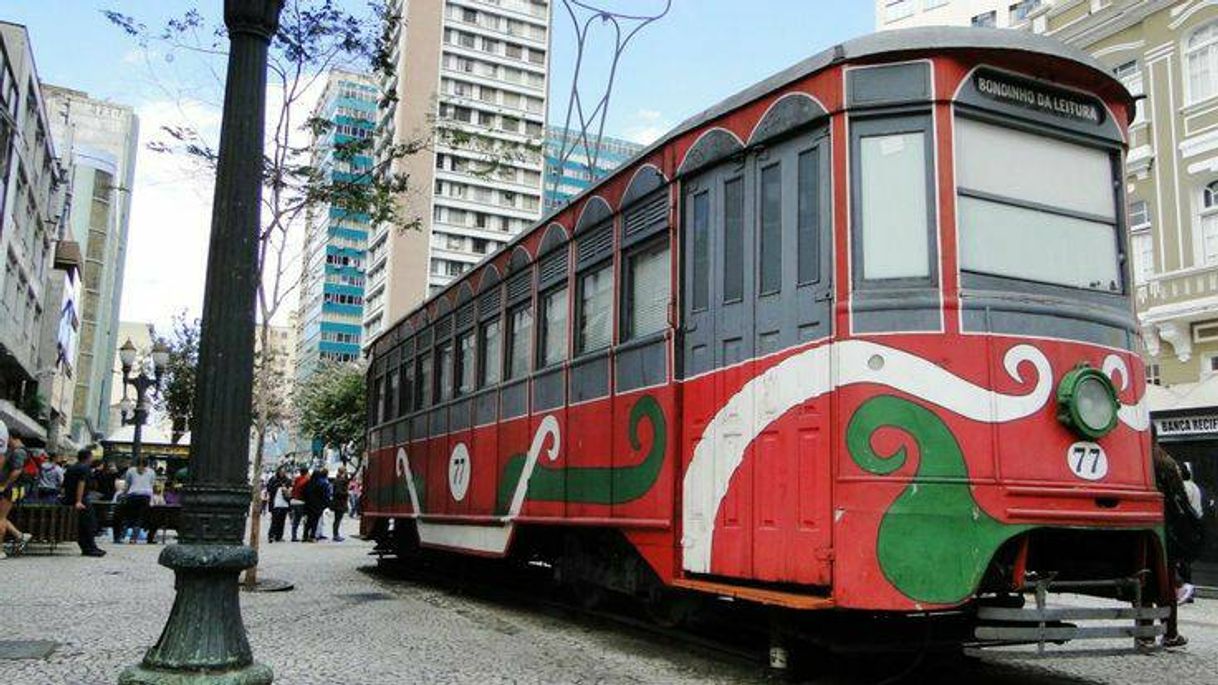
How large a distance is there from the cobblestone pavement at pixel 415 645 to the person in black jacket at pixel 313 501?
391 inches

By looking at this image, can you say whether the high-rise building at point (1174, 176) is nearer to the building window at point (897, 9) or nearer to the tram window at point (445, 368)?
the tram window at point (445, 368)

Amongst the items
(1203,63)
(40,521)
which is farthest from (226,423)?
(1203,63)

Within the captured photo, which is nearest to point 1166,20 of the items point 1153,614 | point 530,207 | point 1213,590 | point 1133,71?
point 1133,71

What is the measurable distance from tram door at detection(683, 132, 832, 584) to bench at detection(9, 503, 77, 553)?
41.6 feet

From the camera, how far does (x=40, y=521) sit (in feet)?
51.4

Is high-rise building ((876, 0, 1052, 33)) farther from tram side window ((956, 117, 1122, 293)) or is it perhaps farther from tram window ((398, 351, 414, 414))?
tram side window ((956, 117, 1122, 293))

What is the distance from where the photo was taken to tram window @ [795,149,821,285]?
236 inches

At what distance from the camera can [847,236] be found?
5.78 metres

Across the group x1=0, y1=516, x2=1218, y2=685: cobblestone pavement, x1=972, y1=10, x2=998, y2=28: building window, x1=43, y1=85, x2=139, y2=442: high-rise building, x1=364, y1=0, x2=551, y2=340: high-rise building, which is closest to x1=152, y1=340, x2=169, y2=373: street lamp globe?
x1=0, y1=516, x2=1218, y2=685: cobblestone pavement

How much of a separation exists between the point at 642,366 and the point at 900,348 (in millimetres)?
2230

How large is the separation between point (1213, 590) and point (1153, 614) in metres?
8.93

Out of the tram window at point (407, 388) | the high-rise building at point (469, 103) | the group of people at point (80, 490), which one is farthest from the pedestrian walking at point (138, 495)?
the high-rise building at point (469, 103)

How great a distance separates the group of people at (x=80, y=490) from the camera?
14.2m

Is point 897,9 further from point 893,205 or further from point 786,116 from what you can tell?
point 893,205
